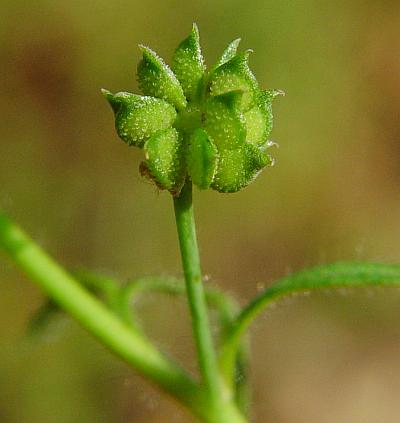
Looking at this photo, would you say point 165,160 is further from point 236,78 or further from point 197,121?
point 236,78

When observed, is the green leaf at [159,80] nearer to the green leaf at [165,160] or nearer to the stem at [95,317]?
the green leaf at [165,160]

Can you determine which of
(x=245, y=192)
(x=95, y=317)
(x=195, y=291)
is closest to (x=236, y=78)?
(x=195, y=291)

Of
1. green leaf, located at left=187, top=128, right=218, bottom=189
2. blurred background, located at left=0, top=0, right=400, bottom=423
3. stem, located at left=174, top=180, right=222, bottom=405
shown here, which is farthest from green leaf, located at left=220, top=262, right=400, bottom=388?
blurred background, located at left=0, top=0, right=400, bottom=423

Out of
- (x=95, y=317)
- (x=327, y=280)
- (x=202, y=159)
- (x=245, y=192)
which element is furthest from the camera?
(x=245, y=192)

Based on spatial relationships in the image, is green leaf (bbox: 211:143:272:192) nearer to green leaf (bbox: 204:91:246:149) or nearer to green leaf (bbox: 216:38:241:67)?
green leaf (bbox: 204:91:246:149)

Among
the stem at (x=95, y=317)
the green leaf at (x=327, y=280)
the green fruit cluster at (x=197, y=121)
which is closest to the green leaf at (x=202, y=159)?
the green fruit cluster at (x=197, y=121)

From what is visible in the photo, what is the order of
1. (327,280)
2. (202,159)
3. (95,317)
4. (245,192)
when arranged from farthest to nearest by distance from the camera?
1. (245,192)
2. (95,317)
3. (327,280)
4. (202,159)
